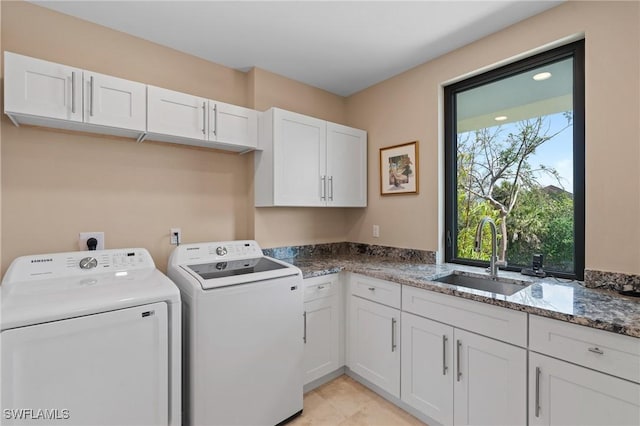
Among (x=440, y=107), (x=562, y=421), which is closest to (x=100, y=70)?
(x=440, y=107)

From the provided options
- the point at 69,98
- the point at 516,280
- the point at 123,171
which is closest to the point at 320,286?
the point at 516,280

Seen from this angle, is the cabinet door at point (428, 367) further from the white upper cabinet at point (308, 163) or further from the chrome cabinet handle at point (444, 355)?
the white upper cabinet at point (308, 163)

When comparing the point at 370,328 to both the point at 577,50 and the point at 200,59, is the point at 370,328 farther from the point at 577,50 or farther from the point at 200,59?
the point at 200,59

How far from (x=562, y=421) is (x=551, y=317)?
44 cm

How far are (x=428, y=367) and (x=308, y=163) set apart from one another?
1719 millimetres

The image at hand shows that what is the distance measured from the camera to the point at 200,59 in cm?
240

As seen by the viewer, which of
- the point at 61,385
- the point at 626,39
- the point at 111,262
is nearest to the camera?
the point at 61,385

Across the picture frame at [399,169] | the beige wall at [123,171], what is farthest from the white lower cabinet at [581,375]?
the beige wall at [123,171]

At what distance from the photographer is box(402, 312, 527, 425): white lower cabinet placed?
1439 mm

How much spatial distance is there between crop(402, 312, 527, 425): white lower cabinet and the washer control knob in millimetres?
1910

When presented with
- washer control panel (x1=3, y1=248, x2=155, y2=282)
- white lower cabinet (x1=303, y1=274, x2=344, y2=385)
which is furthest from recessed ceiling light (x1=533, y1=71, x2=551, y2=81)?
washer control panel (x1=3, y1=248, x2=155, y2=282)

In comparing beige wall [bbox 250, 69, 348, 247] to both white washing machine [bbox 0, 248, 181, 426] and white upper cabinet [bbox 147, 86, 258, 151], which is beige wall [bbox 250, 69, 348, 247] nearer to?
white upper cabinet [bbox 147, 86, 258, 151]

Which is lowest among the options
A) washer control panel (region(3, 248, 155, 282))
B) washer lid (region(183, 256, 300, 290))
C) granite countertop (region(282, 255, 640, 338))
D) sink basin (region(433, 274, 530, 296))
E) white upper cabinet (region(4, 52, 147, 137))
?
sink basin (region(433, 274, 530, 296))

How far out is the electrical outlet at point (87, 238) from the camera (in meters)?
1.89
